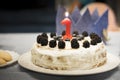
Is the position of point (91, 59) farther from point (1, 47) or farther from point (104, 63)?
point (1, 47)

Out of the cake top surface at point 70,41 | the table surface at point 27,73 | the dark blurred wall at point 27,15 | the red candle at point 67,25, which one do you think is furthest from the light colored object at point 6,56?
the dark blurred wall at point 27,15

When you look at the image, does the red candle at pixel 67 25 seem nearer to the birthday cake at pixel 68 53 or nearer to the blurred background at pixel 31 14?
the birthday cake at pixel 68 53

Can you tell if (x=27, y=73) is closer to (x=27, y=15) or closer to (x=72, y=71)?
(x=72, y=71)

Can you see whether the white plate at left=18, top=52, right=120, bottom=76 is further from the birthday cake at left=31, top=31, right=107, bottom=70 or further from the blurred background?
the blurred background

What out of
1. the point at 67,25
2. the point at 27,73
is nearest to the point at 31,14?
the point at 67,25

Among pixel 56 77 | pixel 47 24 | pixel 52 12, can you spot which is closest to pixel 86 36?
pixel 56 77
